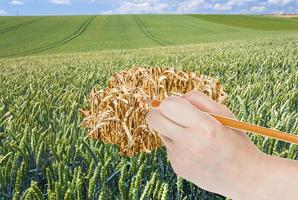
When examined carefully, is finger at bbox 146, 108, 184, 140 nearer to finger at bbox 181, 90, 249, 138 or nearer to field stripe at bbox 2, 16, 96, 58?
finger at bbox 181, 90, 249, 138

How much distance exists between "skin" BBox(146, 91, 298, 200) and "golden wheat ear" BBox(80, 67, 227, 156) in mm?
1030

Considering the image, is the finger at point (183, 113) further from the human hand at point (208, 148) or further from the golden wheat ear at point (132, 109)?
the golden wheat ear at point (132, 109)

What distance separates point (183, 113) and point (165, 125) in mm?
69

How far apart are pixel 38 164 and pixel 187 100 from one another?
3.70 ft

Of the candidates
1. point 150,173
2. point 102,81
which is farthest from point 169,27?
point 150,173

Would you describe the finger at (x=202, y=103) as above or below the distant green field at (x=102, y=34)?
above

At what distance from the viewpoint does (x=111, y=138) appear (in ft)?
7.56

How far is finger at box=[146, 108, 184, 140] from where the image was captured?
1050mm

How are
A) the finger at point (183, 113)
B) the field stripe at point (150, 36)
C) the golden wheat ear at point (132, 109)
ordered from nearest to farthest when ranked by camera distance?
the finger at point (183, 113)
the golden wheat ear at point (132, 109)
the field stripe at point (150, 36)

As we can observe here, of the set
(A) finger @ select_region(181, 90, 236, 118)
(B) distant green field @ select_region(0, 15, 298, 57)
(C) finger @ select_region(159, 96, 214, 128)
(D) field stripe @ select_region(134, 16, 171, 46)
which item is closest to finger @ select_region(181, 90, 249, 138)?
(A) finger @ select_region(181, 90, 236, 118)

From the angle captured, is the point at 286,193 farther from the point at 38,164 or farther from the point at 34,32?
the point at 34,32

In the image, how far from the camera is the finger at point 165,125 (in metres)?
1.05

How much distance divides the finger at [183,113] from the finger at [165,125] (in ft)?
0.07

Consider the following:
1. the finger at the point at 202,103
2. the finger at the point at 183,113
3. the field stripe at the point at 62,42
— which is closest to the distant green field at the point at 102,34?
the field stripe at the point at 62,42
